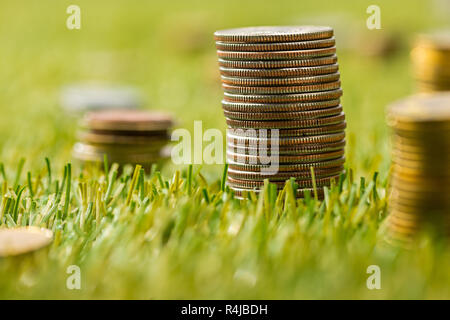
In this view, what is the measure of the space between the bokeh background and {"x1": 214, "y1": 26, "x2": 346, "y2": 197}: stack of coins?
0.66 metres

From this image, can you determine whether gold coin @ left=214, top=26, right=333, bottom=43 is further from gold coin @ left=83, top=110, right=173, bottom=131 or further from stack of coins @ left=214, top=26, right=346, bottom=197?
gold coin @ left=83, top=110, right=173, bottom=131

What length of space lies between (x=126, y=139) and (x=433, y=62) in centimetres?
198

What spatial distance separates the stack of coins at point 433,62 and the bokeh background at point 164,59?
388mm

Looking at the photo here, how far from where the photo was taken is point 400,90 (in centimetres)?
697

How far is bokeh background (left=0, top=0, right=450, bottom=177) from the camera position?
496cm

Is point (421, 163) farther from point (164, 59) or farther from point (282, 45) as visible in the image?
point (164, 59)

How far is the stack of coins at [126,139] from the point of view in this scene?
3.93 meters

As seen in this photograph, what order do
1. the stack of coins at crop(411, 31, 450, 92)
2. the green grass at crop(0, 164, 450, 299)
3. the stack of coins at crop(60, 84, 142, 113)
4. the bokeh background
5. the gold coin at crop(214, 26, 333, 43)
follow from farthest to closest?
the stack of coins at crop(60, 84, 142, 113), the bokeh background, the stack of coins at crop(411, 31, 450, 92), the gold coin at crop(214, 26, 333, 43), the green grass at crop(0, 164, 450, 299)

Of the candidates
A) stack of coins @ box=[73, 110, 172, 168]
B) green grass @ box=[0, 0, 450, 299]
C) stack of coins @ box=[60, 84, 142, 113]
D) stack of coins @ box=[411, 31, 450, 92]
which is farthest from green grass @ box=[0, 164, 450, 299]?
stack of coins @ box=[60, 84, 142, 113]

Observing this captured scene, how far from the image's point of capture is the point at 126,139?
12.9 ft

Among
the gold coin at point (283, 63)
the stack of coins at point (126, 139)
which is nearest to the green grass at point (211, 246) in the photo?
the gold coin at point (283, 63)
